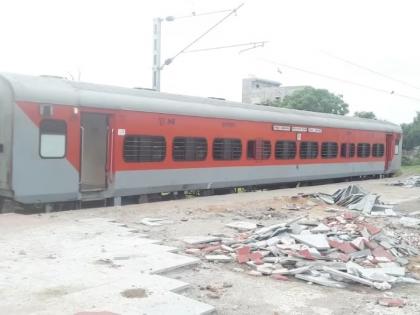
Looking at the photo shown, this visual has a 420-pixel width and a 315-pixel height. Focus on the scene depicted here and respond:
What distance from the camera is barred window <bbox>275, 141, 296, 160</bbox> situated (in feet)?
66.0

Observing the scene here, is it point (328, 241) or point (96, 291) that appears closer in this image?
point (96, 291)

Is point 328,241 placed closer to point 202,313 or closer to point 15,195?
point 202,313

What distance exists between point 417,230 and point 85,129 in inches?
330

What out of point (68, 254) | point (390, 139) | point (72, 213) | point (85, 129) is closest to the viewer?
point (68, 254)

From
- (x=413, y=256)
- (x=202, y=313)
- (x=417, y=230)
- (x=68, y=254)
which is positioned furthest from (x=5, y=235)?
(x=417, y=230)

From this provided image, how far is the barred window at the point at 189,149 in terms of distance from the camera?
15475 millimetres

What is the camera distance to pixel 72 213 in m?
11.9

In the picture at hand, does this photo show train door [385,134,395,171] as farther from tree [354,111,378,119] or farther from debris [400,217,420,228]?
tree [354,111,378,119]

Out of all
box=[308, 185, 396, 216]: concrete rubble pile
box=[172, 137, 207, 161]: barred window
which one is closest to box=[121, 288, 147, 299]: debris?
box=[308, 185, 396, 216]: concrete rubble pile

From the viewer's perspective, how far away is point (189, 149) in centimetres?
1595

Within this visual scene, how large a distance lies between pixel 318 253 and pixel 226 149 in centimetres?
960

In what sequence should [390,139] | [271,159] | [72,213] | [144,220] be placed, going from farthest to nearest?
[390,139]
[271,159]
[72,213]
[144,220]

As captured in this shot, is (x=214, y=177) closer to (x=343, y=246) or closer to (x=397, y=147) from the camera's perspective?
(x=343, y=246)

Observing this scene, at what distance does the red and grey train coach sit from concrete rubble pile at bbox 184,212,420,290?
15.0ft
